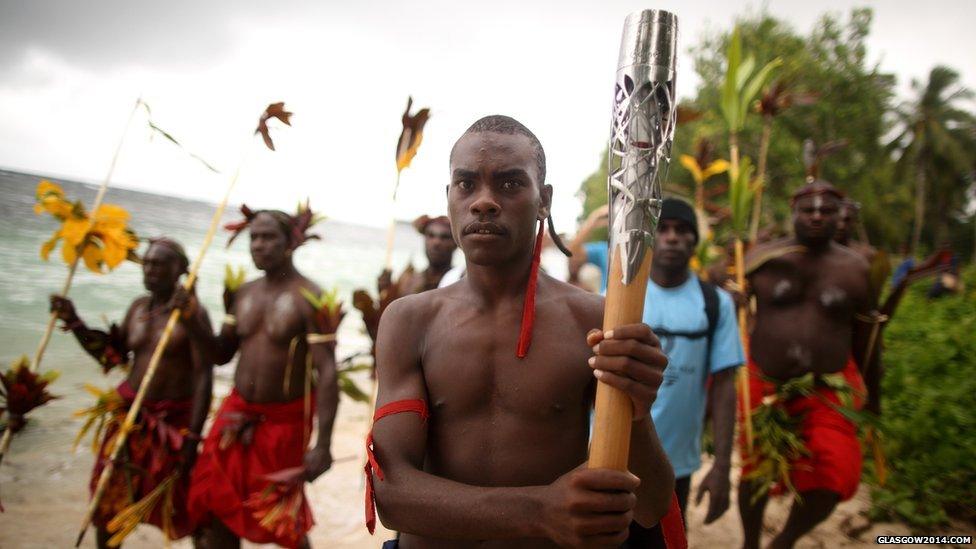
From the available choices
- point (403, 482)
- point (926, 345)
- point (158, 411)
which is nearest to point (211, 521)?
point (158, 411)

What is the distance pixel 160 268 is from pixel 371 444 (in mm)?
2982

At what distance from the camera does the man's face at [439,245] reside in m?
4.48

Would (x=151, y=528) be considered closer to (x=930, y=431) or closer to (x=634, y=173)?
(x=634, y=173)

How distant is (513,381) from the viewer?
1503 millimetres

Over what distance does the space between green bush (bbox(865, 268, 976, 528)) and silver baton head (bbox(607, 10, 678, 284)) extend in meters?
4.52

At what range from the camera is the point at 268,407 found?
3.62 meters

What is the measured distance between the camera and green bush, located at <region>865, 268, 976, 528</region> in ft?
14.7

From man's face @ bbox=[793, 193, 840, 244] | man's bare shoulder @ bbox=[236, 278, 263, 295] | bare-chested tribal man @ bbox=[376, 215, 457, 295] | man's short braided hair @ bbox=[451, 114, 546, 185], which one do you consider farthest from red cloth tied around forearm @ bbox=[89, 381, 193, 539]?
man's face @ bbox=[793, 193, 840, 244]

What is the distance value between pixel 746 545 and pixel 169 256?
4608mm

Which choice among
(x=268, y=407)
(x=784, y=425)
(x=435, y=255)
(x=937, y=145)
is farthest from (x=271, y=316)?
(x=937, y=145)

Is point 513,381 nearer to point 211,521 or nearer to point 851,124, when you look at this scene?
point 211,521

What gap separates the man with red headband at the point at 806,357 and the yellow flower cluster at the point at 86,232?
14.4 ft

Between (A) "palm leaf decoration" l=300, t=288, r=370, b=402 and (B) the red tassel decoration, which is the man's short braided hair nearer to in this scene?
(B) the red tassel decoration

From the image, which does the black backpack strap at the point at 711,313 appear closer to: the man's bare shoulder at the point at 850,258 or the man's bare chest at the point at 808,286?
the man's bare chest at the point at 808,286
